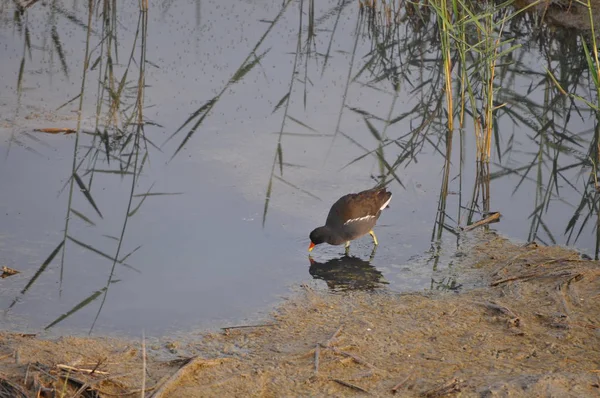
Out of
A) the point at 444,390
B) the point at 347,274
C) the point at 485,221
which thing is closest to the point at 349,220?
the point at 347,274

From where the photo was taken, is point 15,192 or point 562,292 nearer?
point 562,292

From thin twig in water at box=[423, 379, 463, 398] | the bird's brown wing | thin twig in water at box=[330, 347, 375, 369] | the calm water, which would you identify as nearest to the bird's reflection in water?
the calm water

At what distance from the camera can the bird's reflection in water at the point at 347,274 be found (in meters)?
5.54

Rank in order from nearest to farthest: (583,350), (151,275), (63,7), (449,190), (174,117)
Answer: (583,350)
(151,275)
(449,190)
(174,117)
(63,7)

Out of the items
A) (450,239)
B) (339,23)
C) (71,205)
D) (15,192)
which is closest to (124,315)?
(71,205)

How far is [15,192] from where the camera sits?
6504 millimetres

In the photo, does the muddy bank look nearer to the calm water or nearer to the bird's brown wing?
the calm water

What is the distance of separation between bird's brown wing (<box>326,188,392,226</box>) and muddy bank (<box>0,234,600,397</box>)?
0.83 meters

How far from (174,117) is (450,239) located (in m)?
3.09

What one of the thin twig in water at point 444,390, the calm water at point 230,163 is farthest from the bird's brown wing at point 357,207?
the thin twig in water at point 444,390

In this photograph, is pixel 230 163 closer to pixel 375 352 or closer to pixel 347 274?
pixel 347 274

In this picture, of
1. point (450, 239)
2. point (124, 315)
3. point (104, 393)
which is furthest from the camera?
point (450, 239)

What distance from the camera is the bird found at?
5.97 m

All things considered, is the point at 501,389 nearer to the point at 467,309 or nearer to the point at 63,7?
the point at 467,309
